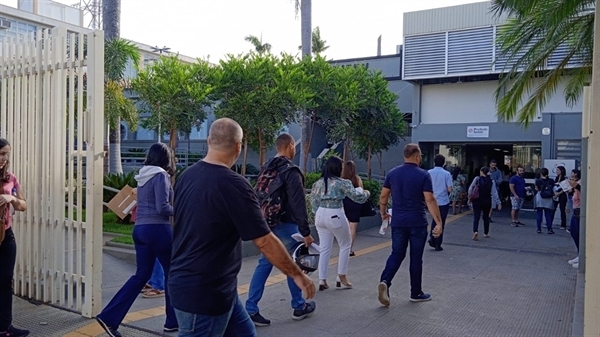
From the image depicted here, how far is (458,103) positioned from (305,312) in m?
16.5

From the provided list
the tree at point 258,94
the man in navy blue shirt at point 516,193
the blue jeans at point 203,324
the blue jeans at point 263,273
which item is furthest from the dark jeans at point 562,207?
the blue jeans at point 203,324

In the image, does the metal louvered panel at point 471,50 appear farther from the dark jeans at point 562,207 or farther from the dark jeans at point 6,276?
the dark jeans at point 6,276

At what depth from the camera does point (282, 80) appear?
12719 mm

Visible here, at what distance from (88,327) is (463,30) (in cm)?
1826

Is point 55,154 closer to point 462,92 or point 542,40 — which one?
point 542,40

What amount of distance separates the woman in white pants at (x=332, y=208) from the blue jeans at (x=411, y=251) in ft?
2.06

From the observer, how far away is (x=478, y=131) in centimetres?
1919

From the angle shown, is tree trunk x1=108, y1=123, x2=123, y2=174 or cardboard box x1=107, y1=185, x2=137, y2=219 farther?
tree trunk x1=108, y1=123, x2=123, y2=174

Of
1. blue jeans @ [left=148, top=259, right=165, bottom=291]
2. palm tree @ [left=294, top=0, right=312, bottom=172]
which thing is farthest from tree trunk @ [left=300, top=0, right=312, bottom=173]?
blue jeans @ [left=148, top=259, right=165, bottom=291]

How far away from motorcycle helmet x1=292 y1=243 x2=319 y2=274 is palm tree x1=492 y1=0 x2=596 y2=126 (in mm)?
6297

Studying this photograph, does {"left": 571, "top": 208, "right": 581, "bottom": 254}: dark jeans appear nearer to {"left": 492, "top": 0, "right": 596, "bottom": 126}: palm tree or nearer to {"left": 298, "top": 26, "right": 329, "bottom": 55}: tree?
{"left": 492, "top": 0, "right": 596, "bottom": 126}: palm tree

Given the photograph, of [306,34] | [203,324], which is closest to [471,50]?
[306,34]

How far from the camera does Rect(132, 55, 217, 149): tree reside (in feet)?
39.3

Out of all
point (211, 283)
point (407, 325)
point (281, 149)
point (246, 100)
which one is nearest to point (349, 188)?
point (281, 149)
